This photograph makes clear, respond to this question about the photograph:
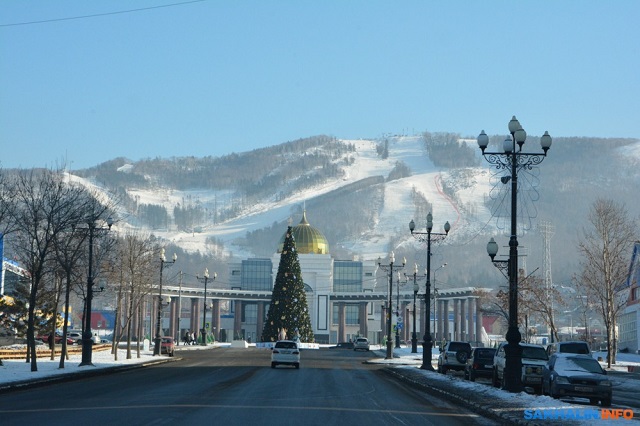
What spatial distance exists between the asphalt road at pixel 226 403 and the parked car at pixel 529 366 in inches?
145

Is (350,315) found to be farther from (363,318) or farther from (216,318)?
(216,318)

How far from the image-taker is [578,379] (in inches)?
1228

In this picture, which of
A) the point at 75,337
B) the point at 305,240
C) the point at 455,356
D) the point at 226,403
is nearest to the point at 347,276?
the point at 305,240

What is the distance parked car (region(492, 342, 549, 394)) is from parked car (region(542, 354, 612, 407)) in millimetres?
2495

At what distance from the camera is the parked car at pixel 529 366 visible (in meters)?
36.9

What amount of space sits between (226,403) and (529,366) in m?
15.1

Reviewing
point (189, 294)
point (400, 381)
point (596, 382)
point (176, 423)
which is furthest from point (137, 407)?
point (189, 294)

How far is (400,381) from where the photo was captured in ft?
142

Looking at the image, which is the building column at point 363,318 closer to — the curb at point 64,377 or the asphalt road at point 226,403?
the curb at point 64,377

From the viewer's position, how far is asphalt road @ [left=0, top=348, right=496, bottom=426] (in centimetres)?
2197

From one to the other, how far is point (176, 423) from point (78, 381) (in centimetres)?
1982

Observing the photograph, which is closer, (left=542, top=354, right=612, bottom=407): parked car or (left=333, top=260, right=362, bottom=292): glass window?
(left=542, top=354, right=612, bottom=407): parked car

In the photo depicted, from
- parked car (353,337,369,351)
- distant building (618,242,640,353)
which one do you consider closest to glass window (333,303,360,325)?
parked car (353,337,369,351)

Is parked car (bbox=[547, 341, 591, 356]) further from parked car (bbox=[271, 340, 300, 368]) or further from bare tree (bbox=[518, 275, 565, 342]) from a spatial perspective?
bare tree (bbox=[518, 275, 565, 342])
